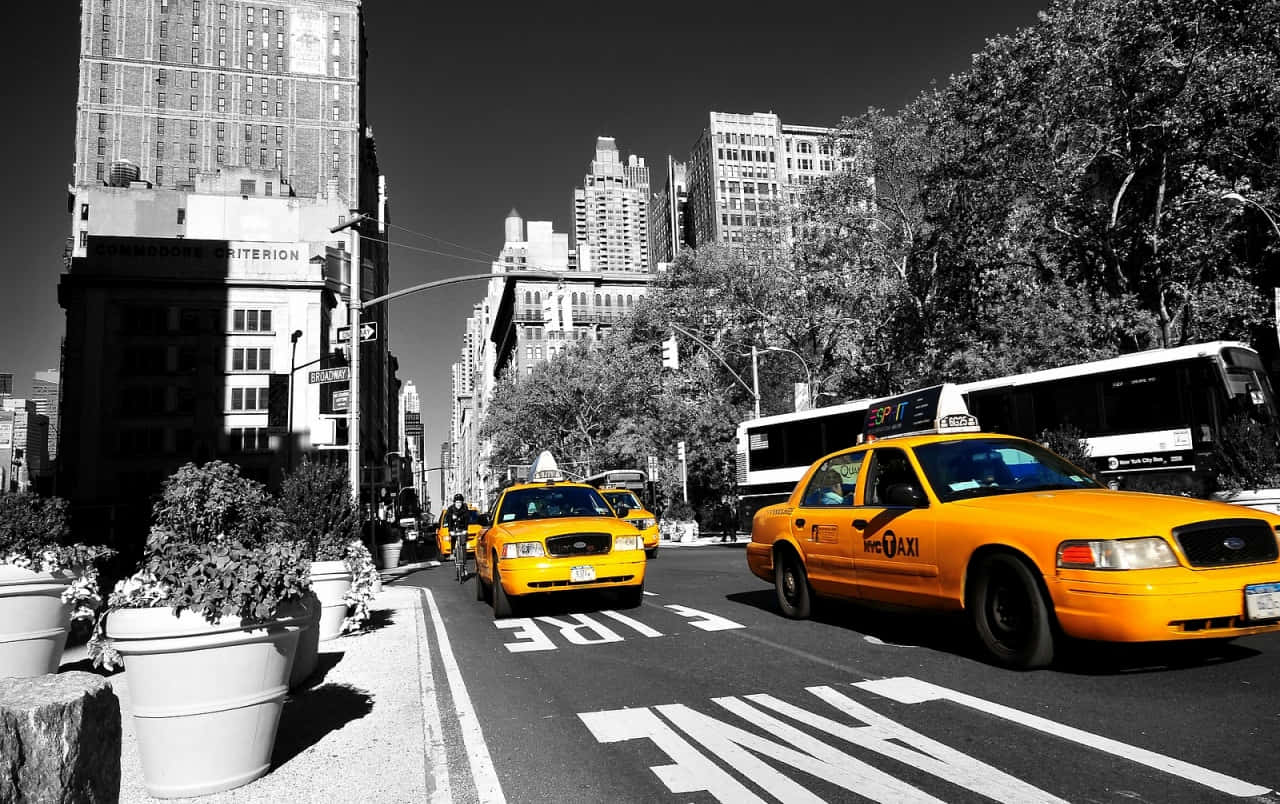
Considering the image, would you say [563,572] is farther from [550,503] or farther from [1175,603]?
[1175,603]

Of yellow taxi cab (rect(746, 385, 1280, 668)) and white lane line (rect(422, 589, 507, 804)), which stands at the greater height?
yellow taxi cab (rect(746, 385, 1280, 668))

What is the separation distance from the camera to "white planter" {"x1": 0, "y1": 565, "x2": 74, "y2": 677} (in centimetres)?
684

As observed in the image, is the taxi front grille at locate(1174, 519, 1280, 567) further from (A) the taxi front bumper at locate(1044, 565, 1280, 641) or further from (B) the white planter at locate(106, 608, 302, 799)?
(B) the white planter at locate(106, 608, 302, 799)

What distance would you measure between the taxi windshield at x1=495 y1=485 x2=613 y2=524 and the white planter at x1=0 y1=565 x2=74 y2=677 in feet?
17.9

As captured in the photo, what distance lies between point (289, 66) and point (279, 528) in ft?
405

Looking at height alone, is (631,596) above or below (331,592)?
below

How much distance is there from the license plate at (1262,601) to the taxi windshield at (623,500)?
18.7m

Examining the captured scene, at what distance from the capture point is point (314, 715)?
5.95 m

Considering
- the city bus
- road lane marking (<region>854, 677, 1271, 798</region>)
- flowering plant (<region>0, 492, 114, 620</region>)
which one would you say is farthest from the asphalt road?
the city bus

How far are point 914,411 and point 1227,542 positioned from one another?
15072 millimetres

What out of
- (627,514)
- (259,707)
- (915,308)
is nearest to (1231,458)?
(627,514)

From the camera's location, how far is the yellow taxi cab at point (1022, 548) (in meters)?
5.42

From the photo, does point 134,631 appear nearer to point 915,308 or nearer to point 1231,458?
point 1231,458

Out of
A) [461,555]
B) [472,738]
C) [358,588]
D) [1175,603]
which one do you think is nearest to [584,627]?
[358,588]
